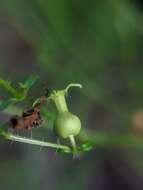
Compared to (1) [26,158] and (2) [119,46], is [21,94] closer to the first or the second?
(2) [119,46]

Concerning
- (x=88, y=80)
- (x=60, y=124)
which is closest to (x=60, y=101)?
(x=60, y=124)

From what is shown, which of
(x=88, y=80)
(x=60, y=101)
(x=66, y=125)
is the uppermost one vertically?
(x=88, y=80)

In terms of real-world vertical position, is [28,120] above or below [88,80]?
below

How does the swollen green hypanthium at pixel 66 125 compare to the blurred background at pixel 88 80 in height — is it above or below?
below

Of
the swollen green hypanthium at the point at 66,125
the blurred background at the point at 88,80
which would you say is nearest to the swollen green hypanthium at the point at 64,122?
the swollen green hypanthium at the point at 66,125

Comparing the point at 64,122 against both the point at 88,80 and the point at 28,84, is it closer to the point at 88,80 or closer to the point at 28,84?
the point at 28,84

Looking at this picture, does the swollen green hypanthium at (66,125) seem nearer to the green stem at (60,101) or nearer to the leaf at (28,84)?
the green stem at (60,101)

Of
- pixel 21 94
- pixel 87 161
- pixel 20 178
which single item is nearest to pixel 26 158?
pixel 20 178
